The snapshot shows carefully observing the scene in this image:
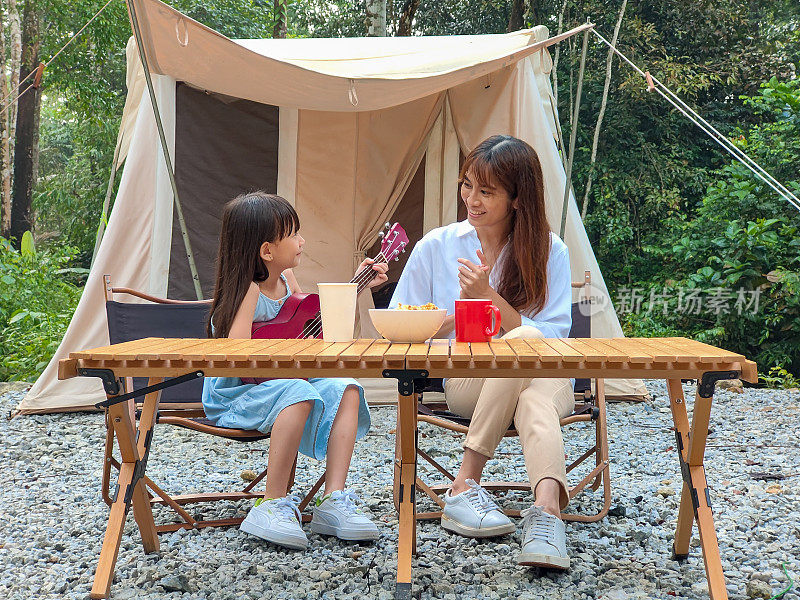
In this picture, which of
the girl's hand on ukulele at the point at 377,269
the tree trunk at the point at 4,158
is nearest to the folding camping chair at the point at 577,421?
the girl's hand on ukulele at the point at 377,269

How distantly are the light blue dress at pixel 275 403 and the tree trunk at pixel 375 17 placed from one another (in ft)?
19.5

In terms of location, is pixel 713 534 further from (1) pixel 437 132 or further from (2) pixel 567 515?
(1) pixel 437 132

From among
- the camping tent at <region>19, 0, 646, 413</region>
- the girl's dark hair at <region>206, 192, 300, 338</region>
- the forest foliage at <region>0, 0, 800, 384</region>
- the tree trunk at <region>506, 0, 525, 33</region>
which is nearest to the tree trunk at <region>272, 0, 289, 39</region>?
the forest foliage at <region>0, 0, 800, 384</region>

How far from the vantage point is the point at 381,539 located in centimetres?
212

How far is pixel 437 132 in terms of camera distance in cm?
456

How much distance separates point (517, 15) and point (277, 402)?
9341 millimetres

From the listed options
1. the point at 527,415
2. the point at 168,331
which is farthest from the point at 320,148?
the point at 527,415

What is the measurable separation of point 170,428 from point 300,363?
2847 mm

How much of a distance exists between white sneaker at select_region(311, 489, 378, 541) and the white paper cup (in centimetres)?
53

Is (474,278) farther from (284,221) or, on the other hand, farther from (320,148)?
(320,148)

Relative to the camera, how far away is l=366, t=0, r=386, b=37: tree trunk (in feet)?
24.5

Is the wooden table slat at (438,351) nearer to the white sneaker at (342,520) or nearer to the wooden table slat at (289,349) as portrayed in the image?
the wooden table slat at (289,349)

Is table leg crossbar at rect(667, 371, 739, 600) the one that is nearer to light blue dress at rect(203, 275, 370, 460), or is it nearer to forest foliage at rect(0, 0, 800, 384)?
light blue dress at rect(203, 275, 370, 460)

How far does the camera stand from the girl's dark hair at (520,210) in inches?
85.6
